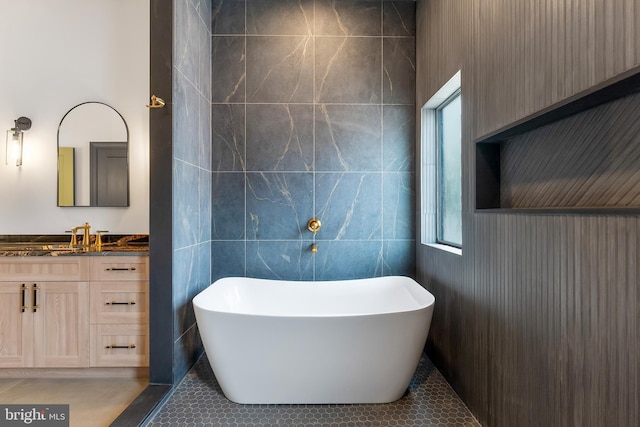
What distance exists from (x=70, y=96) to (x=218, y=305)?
6.91 feet

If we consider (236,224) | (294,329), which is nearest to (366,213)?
(236,224)

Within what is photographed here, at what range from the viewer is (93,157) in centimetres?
263

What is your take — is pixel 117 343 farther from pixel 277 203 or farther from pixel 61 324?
pixel 277 203

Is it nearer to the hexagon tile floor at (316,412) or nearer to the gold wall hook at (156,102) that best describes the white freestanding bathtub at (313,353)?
the hexagon tile floor at (316,412)

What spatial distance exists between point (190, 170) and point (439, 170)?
179cm

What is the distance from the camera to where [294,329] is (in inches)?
64.1

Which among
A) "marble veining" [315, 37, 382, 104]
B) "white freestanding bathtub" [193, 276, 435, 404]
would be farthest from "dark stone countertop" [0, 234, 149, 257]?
"marble veining" [315, 37, 382, 104]

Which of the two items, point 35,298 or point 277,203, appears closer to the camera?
point 35,298

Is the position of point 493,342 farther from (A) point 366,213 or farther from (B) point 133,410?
(B) point 133,410

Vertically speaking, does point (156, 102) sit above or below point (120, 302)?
above

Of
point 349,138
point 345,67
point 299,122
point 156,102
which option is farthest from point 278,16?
point 156,102

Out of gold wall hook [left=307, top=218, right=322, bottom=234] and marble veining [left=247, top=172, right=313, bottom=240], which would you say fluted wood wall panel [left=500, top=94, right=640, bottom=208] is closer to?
gold wall hook [left=307, top=218, right=322, bottom=234]

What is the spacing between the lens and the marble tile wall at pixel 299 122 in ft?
8.63

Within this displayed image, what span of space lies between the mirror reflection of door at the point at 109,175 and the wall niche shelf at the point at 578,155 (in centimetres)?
258
